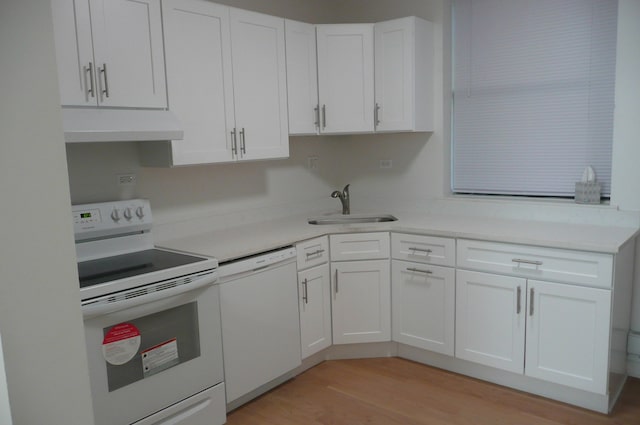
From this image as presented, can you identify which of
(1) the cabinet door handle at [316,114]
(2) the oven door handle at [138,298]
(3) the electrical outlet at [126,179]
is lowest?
(2) the oven door handle at [138,298]

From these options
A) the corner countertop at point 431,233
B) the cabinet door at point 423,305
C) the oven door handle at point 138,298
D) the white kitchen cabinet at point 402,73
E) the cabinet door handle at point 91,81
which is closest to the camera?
the oven door handle at point 138,298

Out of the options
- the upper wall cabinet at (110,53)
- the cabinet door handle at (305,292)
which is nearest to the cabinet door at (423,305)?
the cabinet door handle at (305,292)

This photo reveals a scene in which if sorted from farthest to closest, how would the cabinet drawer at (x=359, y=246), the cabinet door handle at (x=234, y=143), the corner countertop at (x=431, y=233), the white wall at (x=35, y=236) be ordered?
the cabinet drawer at (x=359, y=246) < the cabinet door handle at (x=234, y=143) < the corner countertop at (x=431, y=233) < the white wall at (x=35, y=236)

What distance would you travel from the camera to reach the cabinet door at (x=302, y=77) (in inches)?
131

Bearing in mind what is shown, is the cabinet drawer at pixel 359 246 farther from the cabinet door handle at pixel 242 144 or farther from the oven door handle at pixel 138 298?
the oven door handle at pixel 138 298

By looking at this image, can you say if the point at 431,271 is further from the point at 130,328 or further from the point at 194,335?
the point at 130,328

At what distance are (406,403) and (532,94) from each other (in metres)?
2.09

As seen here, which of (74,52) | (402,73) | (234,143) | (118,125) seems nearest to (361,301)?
(234,143)

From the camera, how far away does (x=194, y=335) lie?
2.46 meters

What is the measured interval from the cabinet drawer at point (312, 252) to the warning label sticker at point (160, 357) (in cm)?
95

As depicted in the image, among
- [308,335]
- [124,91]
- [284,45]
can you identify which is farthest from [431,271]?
[124,91]

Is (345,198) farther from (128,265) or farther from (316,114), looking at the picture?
(128,265)

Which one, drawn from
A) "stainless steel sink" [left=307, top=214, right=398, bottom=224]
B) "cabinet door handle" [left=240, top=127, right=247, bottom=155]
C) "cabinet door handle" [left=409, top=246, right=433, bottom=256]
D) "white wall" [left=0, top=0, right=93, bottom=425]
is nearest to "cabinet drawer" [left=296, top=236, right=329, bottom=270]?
"stainless steel sink" [left=307, top=214, right=398, bottom=224]

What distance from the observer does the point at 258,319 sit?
9.21 feet
